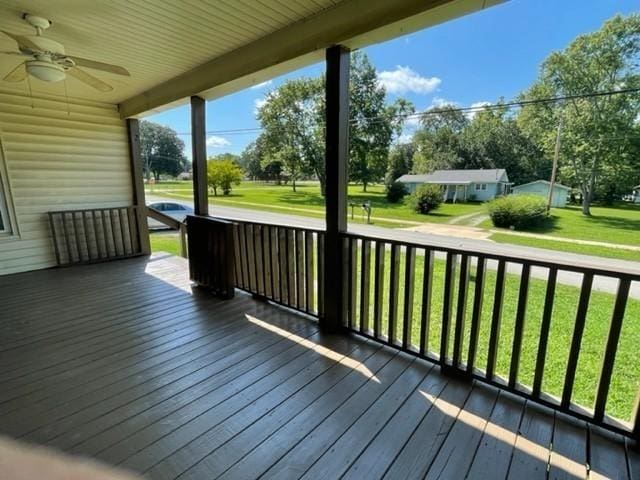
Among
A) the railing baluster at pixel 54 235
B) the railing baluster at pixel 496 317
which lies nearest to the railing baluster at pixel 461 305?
the railing baluster at pixel 496 317

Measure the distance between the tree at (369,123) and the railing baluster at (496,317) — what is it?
2676mm

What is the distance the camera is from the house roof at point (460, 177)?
4238 millimetres

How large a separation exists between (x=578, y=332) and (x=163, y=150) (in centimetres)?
1896

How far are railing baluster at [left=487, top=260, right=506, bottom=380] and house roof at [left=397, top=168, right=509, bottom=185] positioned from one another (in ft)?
9.34

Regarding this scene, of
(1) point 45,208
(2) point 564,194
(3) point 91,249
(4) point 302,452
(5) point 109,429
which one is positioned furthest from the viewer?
Answer: (3) point 91,249

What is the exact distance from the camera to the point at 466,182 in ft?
16.4

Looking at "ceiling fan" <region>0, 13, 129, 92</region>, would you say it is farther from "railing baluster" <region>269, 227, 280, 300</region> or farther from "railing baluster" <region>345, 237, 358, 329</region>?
"railing baluster" <region>345, 237, 358, 329</region>

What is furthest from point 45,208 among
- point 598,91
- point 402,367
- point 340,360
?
point 598,91

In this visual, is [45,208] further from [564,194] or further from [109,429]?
[564,194]

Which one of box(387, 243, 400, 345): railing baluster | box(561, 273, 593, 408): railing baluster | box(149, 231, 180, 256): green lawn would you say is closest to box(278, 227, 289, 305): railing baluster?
box(387, 243, 400, 345): railing baluster

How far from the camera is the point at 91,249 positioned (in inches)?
191

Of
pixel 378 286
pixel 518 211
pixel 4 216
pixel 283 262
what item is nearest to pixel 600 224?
pixel 518 211

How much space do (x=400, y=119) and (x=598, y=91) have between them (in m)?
3.53

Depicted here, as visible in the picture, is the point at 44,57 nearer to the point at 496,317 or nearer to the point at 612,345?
the point at 496,317
